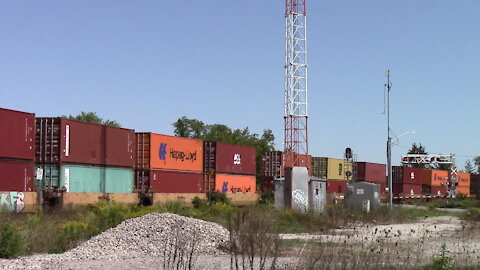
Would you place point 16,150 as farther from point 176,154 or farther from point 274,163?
point 274,163

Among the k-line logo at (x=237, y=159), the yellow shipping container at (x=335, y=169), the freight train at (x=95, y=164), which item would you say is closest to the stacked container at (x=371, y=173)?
the yellow shipping container at (x=335, y=169)

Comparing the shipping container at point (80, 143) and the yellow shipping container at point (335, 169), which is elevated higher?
the shipping container at point (80, 143)

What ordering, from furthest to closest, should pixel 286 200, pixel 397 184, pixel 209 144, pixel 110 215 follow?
pixel 397 184, pixel 209 144, pixel 286 200, pixel 110 215

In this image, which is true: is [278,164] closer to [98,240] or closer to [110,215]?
[110,215]

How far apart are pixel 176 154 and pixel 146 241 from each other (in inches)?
1096

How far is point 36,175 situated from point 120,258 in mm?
18219

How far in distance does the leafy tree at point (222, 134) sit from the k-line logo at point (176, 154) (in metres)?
45.6

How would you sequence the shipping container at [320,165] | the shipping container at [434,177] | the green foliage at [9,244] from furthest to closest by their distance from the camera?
the shipping container at [434,177] < the shipping container at [320,165] < the green foliage at [9,244]

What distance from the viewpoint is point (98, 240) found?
16.3 m

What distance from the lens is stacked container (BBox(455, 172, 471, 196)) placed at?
317 feet

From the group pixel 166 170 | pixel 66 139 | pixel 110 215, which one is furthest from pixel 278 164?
pixel 110 215

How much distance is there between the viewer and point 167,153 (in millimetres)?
42562

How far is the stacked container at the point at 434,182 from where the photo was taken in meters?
90.4

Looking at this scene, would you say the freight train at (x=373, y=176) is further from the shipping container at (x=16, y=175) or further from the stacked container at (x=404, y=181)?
the shipping container at (x=16, y=175)
